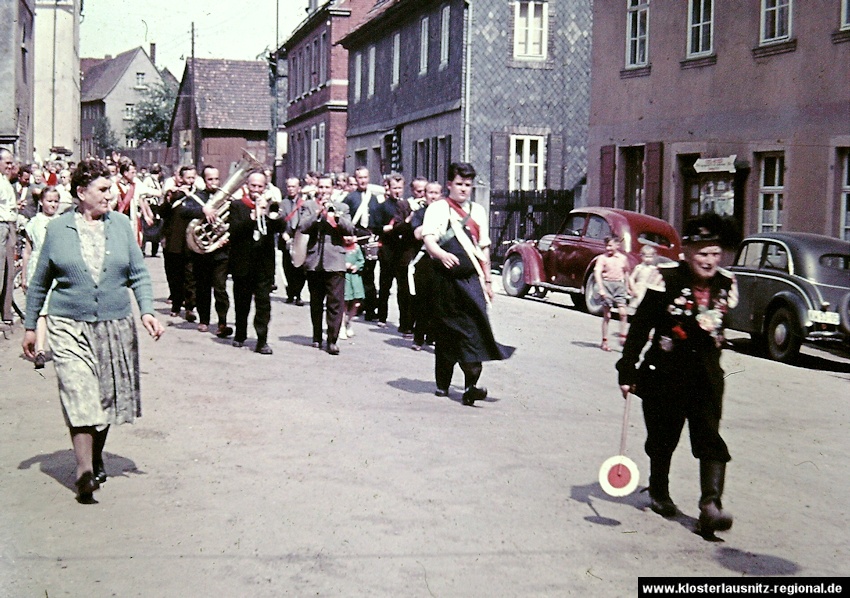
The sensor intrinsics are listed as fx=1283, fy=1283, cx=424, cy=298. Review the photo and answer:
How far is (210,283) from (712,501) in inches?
399

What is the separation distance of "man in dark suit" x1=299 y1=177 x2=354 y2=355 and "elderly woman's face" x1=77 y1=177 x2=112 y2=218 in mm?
6448

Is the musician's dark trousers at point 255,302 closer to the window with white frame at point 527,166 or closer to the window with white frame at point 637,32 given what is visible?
the window with white frame at point 637,32

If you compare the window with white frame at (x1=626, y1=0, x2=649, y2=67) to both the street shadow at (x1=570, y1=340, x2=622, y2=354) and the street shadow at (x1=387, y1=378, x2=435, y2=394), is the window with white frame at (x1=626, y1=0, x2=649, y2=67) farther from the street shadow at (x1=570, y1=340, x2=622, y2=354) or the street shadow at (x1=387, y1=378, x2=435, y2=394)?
the street shadow at (x1=387, y1=378, x2=435, y2=394)

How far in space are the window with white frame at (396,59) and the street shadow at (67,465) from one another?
34.1 m

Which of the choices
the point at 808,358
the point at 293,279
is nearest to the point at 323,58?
the point at 293,279

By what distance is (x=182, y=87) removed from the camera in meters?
84.9

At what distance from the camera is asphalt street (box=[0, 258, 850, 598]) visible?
19.0 feet

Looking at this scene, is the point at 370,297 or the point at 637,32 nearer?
the point at 370,297

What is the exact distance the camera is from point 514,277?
77.5ft

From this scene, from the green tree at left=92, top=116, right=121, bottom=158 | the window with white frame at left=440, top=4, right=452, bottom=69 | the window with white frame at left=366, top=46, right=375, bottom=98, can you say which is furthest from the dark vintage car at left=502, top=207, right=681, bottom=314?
the green tree at left=92, top=116, right=121, bottom=158

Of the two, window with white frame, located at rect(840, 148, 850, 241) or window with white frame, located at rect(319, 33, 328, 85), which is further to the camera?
Answer: window with white frame, located at rect(319, 33, 328, 85)

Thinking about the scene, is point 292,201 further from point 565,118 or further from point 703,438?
point 565,118

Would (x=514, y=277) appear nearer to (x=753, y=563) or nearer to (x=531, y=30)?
(x=531, y=30)

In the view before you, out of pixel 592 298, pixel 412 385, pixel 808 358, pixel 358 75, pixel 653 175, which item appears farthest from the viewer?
pixel 358 75
